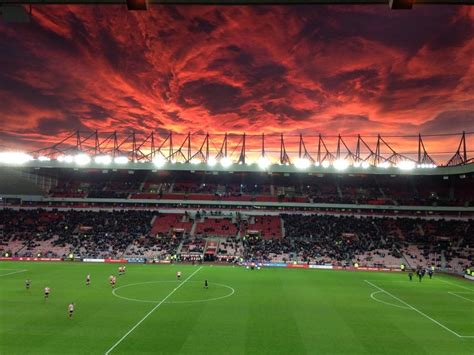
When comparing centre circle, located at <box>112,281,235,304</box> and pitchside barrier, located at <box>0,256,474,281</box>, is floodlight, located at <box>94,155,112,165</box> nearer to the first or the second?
pitchside barrier, located at <box>0,256,474,281</box>

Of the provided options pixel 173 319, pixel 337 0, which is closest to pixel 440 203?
pixel 173 319

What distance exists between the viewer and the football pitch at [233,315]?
23.5 metres

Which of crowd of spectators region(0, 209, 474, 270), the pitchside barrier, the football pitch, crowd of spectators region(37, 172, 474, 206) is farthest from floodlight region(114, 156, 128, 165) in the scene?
the football pitch

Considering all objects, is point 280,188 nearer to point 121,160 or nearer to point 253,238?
point 253,238

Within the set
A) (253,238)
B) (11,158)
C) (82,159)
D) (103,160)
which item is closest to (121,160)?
(103,160)

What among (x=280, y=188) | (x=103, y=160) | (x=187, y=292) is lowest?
(x=187, y=292)

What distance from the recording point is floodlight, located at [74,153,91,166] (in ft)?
276

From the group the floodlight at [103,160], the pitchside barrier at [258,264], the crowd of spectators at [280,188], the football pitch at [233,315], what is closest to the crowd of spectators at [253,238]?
the pitchside barrier at [258,264]

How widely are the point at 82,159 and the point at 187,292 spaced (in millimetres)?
54595

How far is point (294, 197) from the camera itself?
90562 mm

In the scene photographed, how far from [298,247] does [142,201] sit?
1395 inches

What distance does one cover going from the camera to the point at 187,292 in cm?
3950

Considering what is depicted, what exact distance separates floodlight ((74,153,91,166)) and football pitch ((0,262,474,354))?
3601 cm

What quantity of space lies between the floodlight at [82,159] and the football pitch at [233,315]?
118 feet
